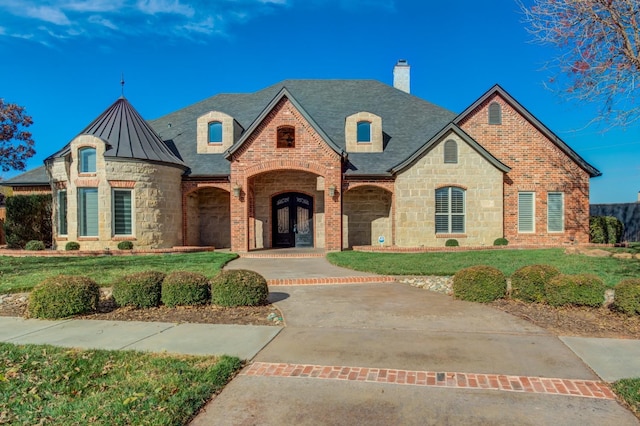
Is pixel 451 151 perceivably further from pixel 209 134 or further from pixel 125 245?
pixel 125 245

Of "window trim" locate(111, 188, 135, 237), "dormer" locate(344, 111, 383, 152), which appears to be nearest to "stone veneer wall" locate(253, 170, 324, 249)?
"dormer" locate(344, 111, 383, 152)

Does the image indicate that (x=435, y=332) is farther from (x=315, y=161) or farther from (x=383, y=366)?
(x=315, y=161)

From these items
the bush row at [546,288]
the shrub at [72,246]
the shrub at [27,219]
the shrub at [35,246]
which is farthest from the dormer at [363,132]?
the shrub at [27,219]

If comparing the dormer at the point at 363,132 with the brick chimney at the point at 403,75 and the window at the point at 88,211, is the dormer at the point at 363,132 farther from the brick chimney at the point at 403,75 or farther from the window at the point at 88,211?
the window at the point at 88,211

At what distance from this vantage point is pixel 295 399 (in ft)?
12.9

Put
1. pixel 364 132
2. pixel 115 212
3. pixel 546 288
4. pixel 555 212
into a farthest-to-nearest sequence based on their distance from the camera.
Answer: pixel 364 132 → pixel 555 212 → pixel 115 212 → pixel 546 288

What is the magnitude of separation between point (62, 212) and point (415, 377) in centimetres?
1816

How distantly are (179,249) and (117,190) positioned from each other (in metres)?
3.50

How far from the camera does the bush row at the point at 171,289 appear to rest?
7453mm

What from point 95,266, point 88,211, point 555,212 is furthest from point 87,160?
point 555,212

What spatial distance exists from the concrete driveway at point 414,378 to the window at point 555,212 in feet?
49.0

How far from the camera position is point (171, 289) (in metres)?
7.77

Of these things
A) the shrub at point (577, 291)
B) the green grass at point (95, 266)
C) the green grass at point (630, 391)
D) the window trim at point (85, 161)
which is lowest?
the green grass at point (630, 391)

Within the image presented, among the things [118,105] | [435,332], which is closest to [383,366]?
[435,332]
